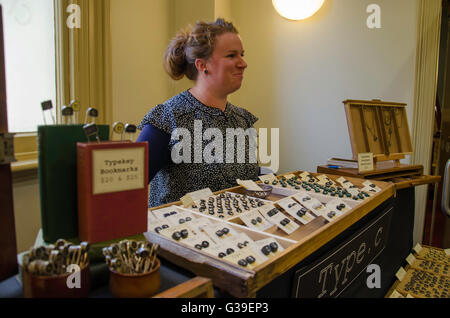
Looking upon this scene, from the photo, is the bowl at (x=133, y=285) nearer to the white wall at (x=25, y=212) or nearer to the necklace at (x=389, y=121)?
the white wall at (x=25, y=212)

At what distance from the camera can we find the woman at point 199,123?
1689 mm

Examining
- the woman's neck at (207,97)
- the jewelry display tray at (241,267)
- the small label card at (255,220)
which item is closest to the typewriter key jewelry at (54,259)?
the jewelry display tray at (241,267)

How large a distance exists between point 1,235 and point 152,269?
0.35m

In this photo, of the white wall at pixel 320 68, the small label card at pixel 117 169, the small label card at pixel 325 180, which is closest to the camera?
the small label card at pixel 117 169

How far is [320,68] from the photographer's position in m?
3.09

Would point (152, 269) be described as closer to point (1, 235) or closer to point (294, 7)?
point (1, 235)

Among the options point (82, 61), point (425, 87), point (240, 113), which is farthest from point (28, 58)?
point (425, 87)

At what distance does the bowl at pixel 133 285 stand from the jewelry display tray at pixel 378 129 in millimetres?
1688

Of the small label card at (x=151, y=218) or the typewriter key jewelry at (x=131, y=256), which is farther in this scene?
the small label card at (x=151, y=218)

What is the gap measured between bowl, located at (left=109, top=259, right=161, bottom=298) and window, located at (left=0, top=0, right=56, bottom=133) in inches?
66.9

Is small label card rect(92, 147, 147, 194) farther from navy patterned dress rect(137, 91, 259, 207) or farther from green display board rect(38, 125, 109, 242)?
navy patterned dress rect(137, 91, 259, 207)

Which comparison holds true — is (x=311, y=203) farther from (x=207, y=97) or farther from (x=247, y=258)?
(x=207, y=97)

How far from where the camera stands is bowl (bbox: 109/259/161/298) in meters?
0.62
